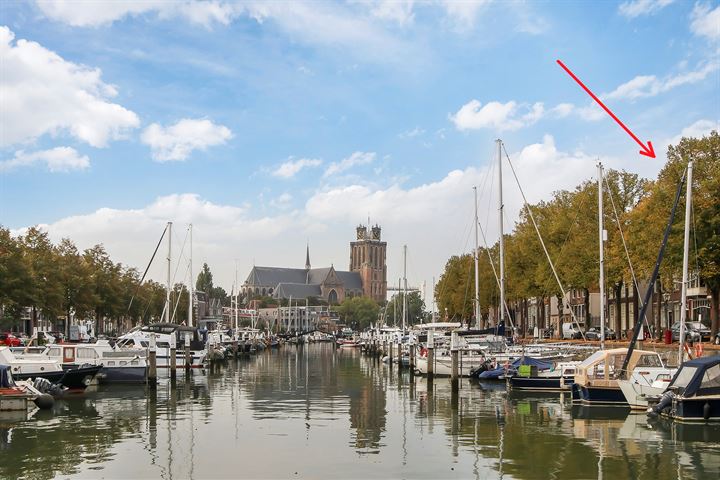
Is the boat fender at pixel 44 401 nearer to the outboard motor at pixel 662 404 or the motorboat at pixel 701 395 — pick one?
the outboard motor at pixel 662 404

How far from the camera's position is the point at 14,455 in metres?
28.7

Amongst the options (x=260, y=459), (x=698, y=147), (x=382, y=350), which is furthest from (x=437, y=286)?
(x=260, y=459)

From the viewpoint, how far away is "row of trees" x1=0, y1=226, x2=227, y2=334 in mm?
74625

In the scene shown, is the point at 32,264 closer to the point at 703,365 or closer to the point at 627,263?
the point at 627,263

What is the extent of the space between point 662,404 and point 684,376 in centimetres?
150

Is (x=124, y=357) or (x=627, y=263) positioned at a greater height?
(x=627, y=263)

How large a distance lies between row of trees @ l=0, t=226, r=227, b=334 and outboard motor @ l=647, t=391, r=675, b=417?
5526cm

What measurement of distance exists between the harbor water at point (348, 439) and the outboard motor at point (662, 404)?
51 centimetres

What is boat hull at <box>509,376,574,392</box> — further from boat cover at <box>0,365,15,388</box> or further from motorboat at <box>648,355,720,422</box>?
boat cover at <box>0,365,15,388</box>

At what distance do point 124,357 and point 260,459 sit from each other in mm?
32803

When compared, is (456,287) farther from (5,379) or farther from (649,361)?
(5,379)

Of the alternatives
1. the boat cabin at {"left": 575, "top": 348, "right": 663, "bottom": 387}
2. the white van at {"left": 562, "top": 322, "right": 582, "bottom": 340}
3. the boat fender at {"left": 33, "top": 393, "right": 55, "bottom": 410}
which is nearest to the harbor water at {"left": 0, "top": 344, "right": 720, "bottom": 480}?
the boat fender at {"left": 33, "top": 393, "right": 55, "bottom": 410}

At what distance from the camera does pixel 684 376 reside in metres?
36.0

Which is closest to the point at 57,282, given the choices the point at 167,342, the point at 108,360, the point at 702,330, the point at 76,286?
the point at 76,286
